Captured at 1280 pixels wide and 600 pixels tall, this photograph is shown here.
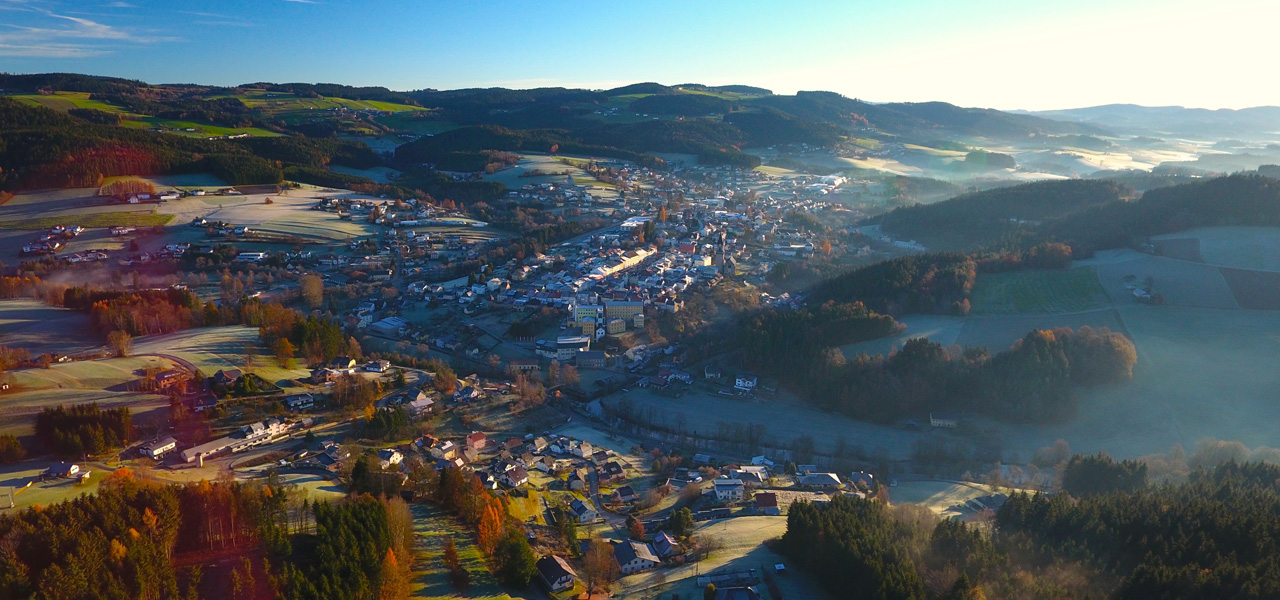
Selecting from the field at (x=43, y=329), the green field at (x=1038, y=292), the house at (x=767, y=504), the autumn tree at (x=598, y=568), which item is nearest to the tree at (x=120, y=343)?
the field at (x=43, y=329)

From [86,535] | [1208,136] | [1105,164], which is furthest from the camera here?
[1208,136]

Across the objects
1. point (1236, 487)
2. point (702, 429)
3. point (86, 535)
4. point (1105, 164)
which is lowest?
point (702, 429)

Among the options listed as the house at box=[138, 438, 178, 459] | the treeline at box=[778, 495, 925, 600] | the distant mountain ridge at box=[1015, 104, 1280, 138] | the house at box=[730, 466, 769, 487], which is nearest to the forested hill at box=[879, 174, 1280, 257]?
the house at box=[730, 466, 769, 487]

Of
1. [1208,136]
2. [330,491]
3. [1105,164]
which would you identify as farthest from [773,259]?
[1208,136]

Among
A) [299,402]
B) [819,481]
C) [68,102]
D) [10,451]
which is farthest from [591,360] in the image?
[68,102]

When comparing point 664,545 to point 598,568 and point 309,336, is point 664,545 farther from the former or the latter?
point 309,336

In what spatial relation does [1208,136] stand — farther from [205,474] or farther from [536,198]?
[205,474]
